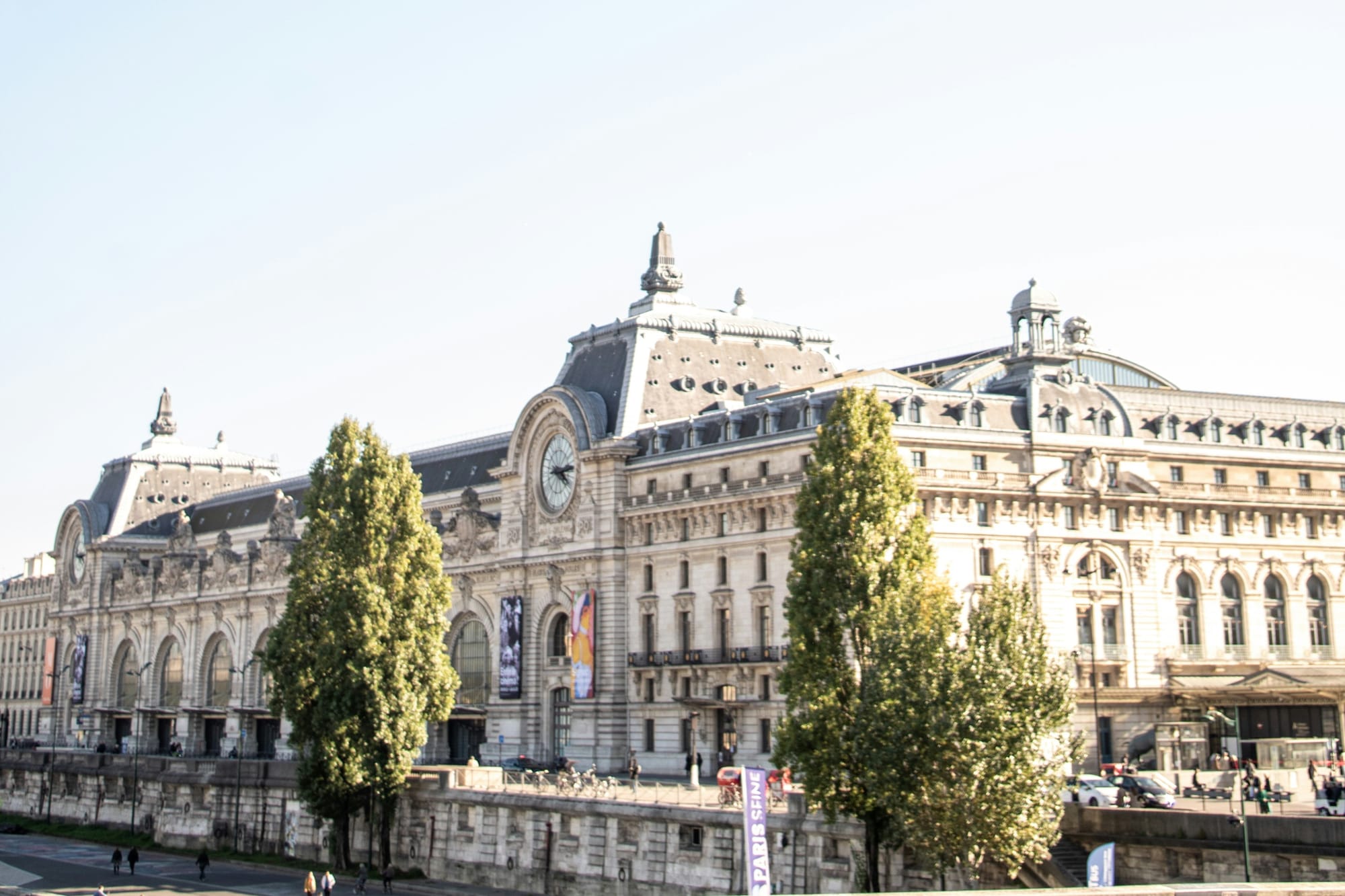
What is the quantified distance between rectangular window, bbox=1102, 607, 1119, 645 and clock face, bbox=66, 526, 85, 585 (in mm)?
114751

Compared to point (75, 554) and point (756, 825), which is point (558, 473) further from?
point (75, 554)

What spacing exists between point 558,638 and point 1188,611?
4019 centimetres

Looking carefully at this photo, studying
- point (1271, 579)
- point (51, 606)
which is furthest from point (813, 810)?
point (51, 606)

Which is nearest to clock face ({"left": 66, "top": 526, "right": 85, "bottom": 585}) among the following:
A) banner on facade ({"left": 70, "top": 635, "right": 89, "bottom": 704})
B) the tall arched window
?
banner on facade ({"left": 70, "top": 635, "right": 89, "bottom": 704})

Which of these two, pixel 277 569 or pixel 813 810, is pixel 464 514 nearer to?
pixel 277 569

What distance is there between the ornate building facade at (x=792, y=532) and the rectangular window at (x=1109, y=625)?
10.5 inches

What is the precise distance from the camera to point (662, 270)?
122m

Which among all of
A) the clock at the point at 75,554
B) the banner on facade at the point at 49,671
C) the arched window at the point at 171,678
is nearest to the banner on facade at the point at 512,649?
the arched window at the point at 171,678

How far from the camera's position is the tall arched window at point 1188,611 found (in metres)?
99.1

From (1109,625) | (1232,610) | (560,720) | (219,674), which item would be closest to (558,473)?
(560,720)

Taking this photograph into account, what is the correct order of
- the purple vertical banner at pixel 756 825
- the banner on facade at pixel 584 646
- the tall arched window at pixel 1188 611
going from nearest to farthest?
the purple vertical banner at pixel 756 825 < the tall arched window at pixel 1188 611 < the banner on facade at pixel 584 646

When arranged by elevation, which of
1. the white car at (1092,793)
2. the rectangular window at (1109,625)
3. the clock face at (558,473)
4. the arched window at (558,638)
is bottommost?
the white car at (1092,793)

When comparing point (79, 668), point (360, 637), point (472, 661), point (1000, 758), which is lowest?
point (1000, 758)

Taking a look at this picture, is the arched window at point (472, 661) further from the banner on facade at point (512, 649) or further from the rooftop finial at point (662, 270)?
the rooftop finial at point (662, 270)
